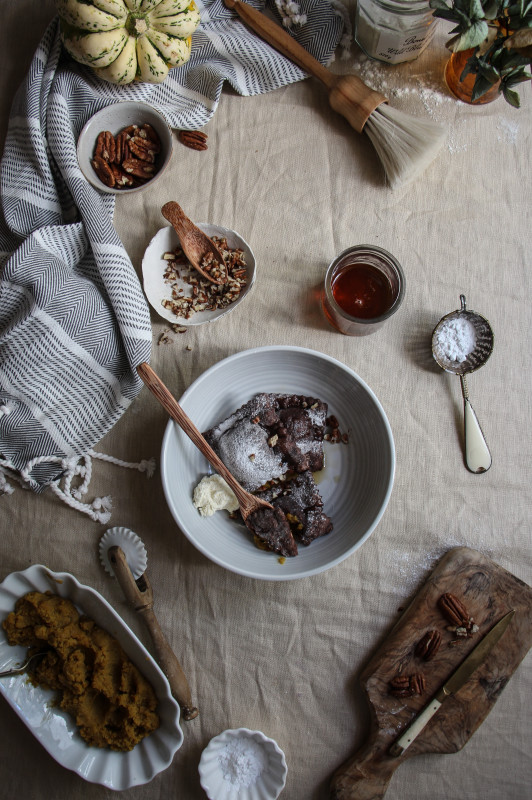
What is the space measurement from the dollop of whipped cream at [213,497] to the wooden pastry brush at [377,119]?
0.82 meters

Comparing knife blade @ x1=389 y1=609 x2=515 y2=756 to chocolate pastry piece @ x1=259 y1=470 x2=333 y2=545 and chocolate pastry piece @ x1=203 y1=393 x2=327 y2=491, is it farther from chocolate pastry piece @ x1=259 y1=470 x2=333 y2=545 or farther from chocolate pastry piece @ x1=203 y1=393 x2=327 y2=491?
chocolate pastry piece @ x1=203 y1=393 x2=327 y2=491

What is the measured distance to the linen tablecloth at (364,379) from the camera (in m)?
1.32

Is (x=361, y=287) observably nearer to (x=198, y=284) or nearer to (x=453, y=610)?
(x=198, y=284)

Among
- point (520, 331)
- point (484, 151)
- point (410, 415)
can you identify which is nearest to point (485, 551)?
point (410, 415)

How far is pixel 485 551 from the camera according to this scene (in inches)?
53.4

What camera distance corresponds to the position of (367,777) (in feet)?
4.11

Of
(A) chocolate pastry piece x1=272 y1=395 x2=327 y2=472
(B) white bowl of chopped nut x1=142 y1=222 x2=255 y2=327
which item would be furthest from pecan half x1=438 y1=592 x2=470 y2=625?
(B) white bowl of chopped nut x1=142 y1=222 x2=255 y2=327

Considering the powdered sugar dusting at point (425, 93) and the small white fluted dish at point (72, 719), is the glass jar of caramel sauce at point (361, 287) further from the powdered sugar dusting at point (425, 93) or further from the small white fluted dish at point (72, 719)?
the small white fluted dish at point (72, 719)

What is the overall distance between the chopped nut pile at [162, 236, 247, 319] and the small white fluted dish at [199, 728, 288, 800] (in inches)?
37.5

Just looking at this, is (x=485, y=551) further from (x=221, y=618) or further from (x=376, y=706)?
(x=221, y=618)

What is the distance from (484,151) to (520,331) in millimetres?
451

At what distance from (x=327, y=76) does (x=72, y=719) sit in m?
1.59

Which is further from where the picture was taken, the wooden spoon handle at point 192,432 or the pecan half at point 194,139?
the pecan half at point 194,139

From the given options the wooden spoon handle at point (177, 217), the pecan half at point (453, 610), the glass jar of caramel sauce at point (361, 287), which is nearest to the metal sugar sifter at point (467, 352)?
the glass jar of caramel sauce at point (361, 287)
